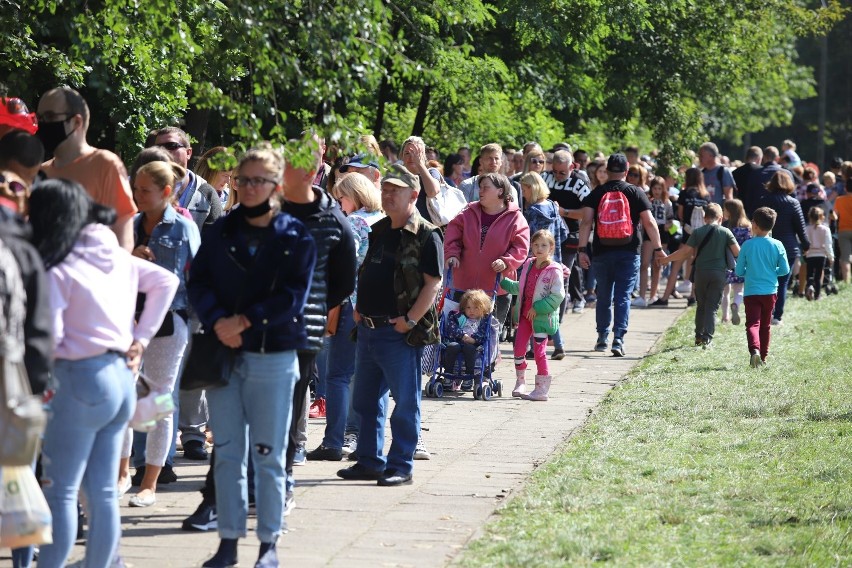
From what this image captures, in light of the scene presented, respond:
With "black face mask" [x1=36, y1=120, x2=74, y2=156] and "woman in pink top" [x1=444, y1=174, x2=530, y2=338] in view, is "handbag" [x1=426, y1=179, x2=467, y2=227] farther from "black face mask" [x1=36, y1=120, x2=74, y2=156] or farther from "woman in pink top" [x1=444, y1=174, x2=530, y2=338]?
"black face mask" [x1=36, y1=120, x2=74, y2=156]

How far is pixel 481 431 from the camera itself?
10.3 metres

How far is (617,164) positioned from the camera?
15.2 metres

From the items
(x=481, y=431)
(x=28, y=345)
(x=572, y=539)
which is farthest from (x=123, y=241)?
(x=481, y=431)

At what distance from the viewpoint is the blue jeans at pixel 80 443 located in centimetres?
544

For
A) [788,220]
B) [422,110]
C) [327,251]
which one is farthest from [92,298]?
[422,110]

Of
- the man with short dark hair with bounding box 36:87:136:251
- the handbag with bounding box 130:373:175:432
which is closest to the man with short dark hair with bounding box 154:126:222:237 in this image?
the man with short dark hair with bounding box 36:87:136:251

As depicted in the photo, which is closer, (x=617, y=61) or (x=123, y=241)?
(x=123, y=241)

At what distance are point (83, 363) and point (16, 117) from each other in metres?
2.55

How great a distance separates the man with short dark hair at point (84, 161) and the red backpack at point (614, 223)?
8665 mm

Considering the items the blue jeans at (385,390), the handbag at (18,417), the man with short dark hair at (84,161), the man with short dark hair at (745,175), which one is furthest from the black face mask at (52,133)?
the man with short dark hair at (745,175)

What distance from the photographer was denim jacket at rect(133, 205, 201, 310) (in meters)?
7.70

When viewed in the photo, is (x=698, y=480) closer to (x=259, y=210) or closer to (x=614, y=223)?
(x=259, y=210)

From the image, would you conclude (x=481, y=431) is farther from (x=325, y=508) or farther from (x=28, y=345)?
(x=28, y=345)

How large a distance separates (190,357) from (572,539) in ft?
6.45
